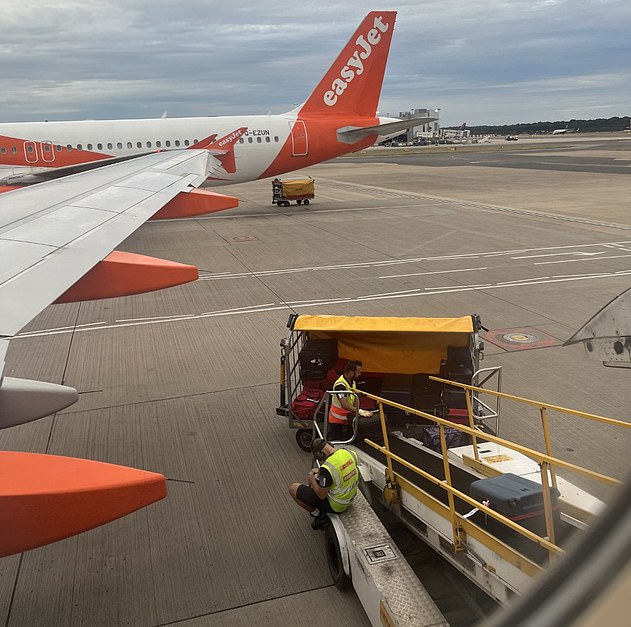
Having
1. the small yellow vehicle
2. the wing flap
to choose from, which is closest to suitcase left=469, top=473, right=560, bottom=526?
the wing flap

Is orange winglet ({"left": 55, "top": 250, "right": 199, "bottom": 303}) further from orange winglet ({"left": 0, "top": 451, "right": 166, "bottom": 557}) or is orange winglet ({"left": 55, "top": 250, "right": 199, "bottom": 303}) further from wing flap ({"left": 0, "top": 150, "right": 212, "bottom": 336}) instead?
orange winglet ({"left": 0, "top": 451, "right": 166, "bottom": 557})

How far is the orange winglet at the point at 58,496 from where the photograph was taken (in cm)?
277

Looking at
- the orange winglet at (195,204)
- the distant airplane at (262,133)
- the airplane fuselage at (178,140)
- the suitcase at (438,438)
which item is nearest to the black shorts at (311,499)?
the suitcase at (438,438)

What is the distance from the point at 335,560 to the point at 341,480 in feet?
2.49

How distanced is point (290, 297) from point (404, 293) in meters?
2.97

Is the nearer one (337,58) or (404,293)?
(404,293)

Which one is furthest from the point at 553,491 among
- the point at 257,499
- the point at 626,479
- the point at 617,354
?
the point at 626,479

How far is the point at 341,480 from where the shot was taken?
640 cm

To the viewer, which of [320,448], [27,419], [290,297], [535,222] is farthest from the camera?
[535,222]

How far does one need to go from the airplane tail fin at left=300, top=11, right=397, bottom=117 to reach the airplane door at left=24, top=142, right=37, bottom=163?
42.1 feet

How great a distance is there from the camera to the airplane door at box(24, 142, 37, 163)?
2847cm

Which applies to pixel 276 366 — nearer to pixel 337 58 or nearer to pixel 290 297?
pixel 290 297

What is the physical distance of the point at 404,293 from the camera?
1658cm

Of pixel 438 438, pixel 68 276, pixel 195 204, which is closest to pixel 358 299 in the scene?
pixel 195 204
